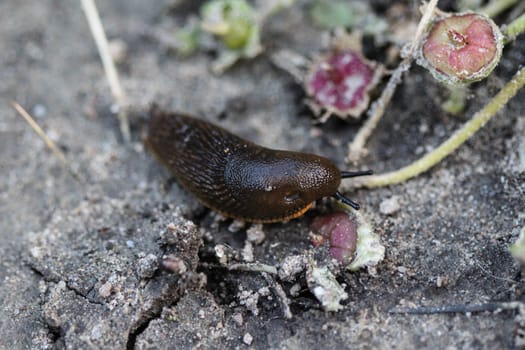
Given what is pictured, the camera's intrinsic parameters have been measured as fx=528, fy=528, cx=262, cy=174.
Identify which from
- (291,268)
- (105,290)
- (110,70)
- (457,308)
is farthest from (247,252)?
(110,70)

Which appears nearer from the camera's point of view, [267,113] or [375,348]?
[375,348]

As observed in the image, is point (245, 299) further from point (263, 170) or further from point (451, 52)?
point (451, 52)

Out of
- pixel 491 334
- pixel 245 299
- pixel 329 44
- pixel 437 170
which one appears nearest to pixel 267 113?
pixel 329 44

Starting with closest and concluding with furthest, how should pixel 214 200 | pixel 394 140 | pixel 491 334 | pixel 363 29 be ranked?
pixel 491 334, pixel 214 200, pixel 394 140, pixel 363 29

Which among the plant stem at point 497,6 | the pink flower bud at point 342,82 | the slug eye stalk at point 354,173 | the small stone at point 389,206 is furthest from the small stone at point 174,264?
the plant stem at point 497,6

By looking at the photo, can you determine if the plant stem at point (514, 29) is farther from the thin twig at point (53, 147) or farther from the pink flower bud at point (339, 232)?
the thin twig at point (53, 147)

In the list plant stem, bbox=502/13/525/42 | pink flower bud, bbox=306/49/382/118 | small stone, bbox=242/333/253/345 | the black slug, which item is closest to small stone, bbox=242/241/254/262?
the black slug

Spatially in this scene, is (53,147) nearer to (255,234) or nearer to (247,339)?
(255,234)
